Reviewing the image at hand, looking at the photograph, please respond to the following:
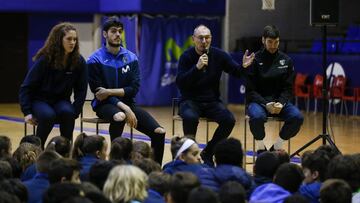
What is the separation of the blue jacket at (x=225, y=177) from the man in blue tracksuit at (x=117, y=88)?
265 cm

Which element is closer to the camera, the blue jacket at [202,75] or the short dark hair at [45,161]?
the short dark hair at [45,161]

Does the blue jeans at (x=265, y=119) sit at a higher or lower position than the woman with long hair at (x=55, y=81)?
lower

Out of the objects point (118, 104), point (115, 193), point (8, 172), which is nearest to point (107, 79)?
point (118, 104)

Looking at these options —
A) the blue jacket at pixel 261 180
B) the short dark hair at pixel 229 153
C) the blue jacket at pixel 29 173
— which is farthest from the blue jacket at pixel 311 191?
the blue jacket at pixel 29 173

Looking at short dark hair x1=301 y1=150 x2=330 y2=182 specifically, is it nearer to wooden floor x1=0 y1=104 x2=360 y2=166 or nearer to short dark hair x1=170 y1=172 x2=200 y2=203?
short dark hair x1=170 y1=172 x2=200 y2=203

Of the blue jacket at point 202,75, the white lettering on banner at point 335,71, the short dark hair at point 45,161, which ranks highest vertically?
the blue jacket at point 202,75

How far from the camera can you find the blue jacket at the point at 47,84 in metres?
7.66

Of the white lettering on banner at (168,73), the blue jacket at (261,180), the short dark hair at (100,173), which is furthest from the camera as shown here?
the white lettering on banner at (168,73)

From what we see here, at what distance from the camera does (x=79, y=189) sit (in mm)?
4012

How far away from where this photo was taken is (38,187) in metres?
4.85

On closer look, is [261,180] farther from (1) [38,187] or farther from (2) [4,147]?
(2) [4,147]

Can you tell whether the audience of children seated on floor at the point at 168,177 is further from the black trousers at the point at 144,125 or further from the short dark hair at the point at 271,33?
the short dark hair at the point at 271,33

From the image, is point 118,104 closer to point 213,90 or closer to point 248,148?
point 213,90

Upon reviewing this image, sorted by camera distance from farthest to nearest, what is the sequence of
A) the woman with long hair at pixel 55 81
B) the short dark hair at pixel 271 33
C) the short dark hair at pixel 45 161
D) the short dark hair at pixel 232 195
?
the short dark hair at pixel 271 33
the woman with long hair at pixel 55 81
the short dark hair at pixel 45 161
the short dark hair at pixel 232 195
